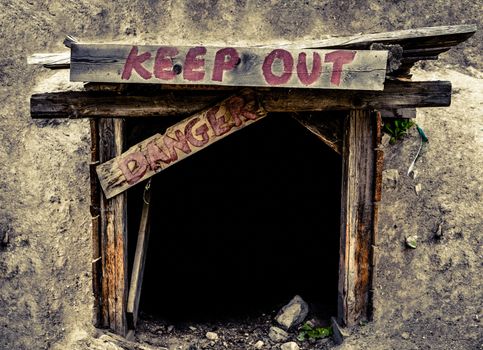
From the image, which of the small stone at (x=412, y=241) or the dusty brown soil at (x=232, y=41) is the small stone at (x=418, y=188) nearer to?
the dusty brown soil at (x=232, y=41)

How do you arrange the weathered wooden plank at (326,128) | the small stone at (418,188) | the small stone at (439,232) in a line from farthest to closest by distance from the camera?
the small stone at (418,188) → the small stone at (439,232) → the weathered wooden plank at (326,128)

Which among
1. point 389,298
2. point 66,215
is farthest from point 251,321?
point 66,215

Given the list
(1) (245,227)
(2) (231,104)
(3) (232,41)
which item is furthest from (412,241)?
(3) (232,41)

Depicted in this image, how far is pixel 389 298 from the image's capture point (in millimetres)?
7297

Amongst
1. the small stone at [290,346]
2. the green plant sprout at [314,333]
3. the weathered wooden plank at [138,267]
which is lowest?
the small stone at [290,346]

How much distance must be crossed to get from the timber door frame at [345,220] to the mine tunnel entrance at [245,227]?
1204 mm

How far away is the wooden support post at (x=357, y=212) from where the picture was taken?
6.21 m

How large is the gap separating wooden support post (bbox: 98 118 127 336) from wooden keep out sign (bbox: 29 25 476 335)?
0.03 feet

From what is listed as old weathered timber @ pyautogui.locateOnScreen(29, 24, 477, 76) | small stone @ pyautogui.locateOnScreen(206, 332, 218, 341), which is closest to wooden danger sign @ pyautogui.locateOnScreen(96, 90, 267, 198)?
old weathered timber @ pyautogui.locateOnScreen(29, 24, 477, 76)

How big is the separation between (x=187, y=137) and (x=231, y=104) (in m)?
→ 0.53

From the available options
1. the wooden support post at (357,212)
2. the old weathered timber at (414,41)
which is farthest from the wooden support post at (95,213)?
the wooden support post at (357,212)

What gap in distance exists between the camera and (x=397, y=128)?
8.96 meters

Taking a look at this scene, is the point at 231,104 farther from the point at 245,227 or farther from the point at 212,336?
the point at 245,227

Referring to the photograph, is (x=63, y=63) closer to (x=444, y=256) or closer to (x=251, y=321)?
(x=251, y=321)
